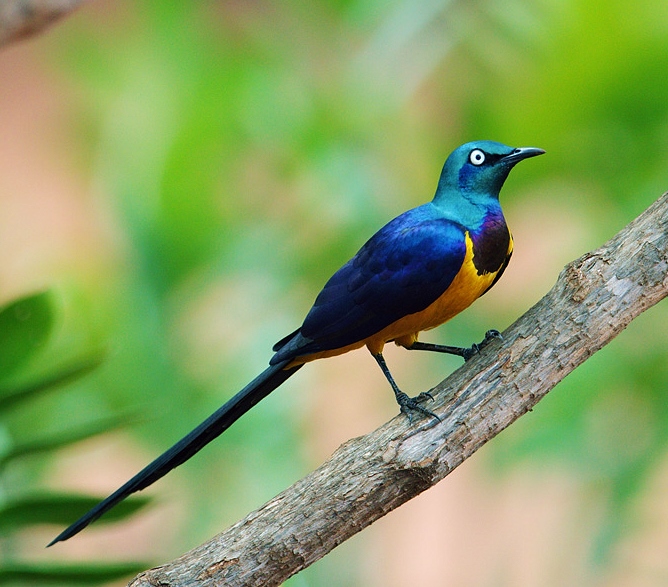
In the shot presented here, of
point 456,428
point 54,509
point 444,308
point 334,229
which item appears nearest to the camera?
point 456,428

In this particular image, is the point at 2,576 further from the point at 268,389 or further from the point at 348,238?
the point at 348,238

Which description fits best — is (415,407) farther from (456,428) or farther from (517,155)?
(517,155)

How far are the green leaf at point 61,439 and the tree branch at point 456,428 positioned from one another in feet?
0.95

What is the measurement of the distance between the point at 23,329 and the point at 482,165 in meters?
0.79

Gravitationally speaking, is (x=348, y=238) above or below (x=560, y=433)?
above

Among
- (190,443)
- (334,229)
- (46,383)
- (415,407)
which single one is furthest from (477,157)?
(334,229)

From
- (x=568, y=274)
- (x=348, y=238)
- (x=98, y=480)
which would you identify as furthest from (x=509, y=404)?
(x=98, y=480)

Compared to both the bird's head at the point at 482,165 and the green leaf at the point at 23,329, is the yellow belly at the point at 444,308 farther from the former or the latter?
the green leaf at the point at 23,329

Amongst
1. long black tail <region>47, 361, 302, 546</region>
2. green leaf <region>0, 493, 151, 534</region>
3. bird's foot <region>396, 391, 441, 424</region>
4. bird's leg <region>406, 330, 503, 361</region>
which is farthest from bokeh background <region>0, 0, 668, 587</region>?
bird's foot <region>396, 391, 441, 424</region>

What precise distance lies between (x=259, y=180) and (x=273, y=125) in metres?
0.18

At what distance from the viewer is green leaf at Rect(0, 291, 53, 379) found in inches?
56.9

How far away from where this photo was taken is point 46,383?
1.45 meters

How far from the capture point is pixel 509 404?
4.31ft

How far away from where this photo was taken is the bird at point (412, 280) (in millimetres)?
1389
